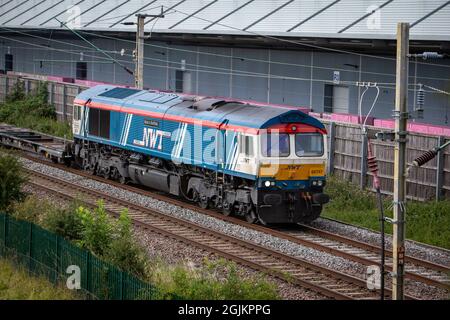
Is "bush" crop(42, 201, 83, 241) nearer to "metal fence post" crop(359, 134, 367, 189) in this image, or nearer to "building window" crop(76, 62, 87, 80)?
"metal fence post" crop(359, 134, 367, 189)

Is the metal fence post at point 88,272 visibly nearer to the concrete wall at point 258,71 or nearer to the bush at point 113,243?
the bush at point 113,243

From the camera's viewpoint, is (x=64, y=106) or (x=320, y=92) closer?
(x=320, y=92)

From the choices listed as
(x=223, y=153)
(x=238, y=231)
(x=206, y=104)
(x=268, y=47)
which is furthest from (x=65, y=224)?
(x=268, y=47)

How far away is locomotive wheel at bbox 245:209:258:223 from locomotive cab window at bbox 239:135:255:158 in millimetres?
1676

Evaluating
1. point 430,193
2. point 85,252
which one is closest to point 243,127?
point 430,193

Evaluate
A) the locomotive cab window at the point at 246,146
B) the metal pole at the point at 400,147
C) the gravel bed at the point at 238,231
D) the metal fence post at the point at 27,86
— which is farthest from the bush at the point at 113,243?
the metal fence post at the point at 27,86

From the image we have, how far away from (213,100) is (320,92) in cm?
1365

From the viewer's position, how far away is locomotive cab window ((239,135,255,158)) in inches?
967

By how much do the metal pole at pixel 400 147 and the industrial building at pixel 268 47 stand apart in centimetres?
930

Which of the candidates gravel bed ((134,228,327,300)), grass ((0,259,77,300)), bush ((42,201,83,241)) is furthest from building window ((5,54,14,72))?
grass ((0,259,77,300))

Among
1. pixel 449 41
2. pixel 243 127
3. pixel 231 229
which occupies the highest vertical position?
pixel 449 41

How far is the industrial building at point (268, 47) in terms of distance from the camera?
34.9m

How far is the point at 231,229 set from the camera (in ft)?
80.6
